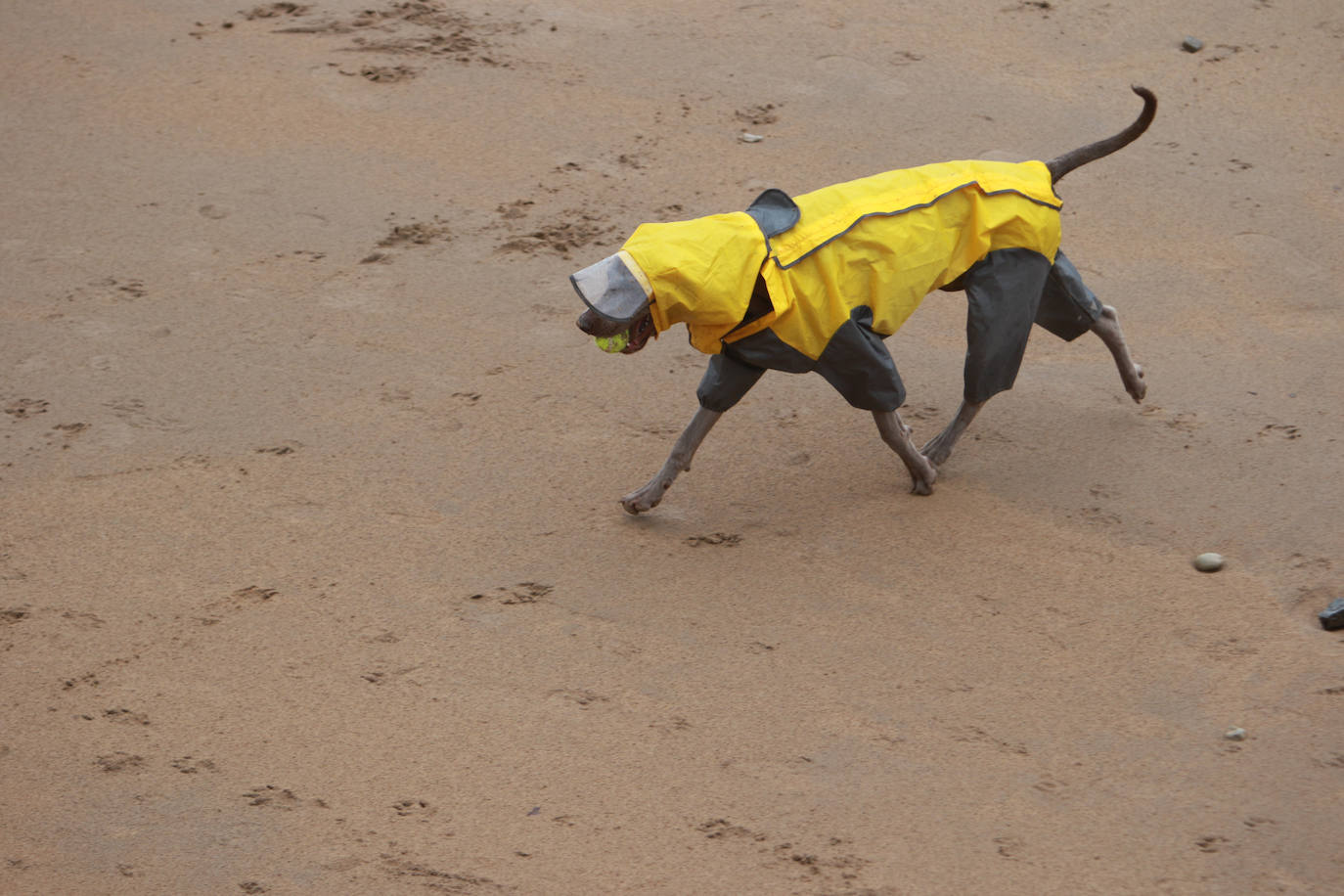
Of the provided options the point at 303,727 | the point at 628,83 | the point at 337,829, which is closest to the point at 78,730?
the point at 303,727

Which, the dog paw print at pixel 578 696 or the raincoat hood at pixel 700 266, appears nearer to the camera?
the dog paw print at pixel 578 696

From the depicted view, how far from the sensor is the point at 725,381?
411cm

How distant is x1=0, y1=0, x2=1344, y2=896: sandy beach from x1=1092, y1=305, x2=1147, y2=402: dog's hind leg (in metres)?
0.11

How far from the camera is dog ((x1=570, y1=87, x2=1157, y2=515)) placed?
3.73 m

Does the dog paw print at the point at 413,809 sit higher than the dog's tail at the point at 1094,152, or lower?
lower

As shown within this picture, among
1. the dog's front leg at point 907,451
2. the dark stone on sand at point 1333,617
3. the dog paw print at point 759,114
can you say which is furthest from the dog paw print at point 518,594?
the dog paw print at point 759,114

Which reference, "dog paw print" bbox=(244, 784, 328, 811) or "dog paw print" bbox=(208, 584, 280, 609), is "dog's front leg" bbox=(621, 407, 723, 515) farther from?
"dog paw print" bbox=(244, 784, 328, 811)

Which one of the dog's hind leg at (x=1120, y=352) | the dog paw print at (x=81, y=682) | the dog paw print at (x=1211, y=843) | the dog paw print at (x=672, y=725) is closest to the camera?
the dog paw print at (x=1211, y=843)

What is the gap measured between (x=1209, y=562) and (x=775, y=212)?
5.52ft

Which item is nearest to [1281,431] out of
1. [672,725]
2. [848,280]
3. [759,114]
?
[848,280]

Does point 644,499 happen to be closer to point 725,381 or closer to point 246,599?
point 725,381

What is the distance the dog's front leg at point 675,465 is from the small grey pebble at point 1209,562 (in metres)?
1.53

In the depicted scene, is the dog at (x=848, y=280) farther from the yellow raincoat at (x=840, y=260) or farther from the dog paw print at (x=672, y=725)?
the dog paw print at (x=672, y=725)

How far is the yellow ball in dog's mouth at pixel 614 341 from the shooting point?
3.79 m
